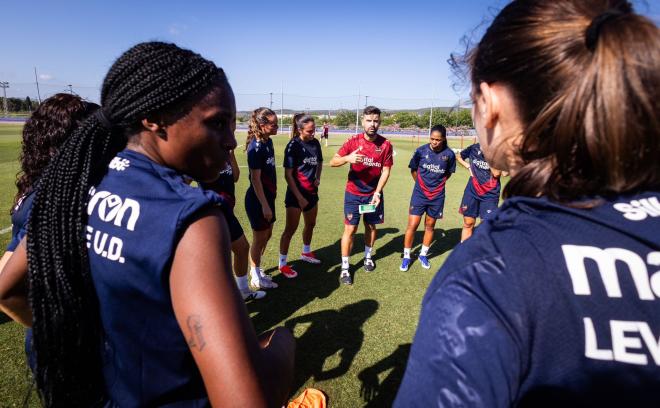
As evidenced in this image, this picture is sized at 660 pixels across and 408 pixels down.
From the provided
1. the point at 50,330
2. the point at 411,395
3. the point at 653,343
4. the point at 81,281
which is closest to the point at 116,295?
the point at 81,281

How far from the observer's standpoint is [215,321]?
927 mm

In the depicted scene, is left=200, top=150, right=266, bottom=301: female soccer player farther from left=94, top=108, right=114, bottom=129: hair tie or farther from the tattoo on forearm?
the tattoo on forearm

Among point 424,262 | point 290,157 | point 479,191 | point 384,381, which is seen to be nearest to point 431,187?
point 479,191

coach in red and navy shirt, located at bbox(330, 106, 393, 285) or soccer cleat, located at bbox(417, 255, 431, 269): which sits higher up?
coach in red and navy shirt, located at bbox(330, 106, 393, 285)

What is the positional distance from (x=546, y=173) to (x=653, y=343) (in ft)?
1.34

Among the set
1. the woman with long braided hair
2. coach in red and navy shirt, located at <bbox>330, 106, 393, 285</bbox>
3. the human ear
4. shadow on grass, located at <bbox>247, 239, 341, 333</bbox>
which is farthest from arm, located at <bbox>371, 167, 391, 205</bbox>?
the human ear

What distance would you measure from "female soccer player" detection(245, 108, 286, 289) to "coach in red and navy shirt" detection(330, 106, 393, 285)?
1.01 metres

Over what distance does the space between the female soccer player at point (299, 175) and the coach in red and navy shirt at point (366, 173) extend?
36 cm

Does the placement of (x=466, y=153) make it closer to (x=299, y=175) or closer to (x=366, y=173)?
(x=366, y=173)

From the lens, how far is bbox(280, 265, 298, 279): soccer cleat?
521cm

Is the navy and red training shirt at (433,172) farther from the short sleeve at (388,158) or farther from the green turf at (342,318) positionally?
the green turf at (342,318)

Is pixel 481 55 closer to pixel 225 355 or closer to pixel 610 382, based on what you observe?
pixel 610 382

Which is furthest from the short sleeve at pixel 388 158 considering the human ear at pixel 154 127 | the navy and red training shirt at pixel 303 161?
the human ear at pixel 154 127

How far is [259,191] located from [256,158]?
43cm
